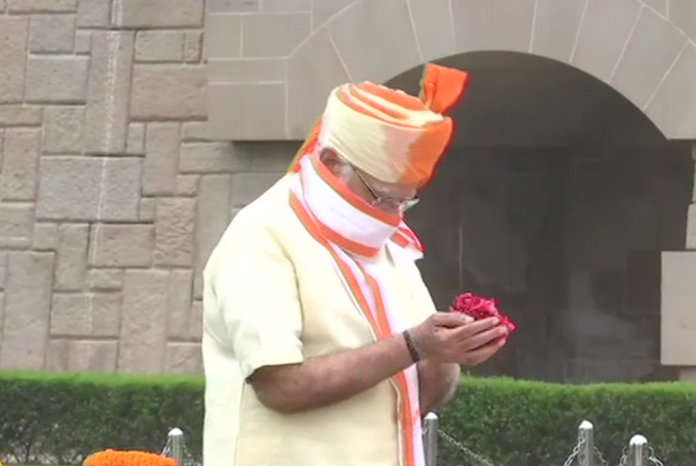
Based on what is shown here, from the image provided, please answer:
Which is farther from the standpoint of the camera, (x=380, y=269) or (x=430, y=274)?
(x=430, y=274)

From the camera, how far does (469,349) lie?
2.18 m

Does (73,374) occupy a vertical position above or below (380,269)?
below

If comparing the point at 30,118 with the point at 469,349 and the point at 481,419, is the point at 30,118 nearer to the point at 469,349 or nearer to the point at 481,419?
the point at 481,419

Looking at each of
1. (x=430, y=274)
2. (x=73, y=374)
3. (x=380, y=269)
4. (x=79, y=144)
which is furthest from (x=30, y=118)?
(x=380, y=269)

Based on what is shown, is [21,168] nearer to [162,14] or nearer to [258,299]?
[162,14]

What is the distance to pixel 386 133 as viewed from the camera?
2273 mm

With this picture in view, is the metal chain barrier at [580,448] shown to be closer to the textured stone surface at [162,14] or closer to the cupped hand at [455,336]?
the textured stone surface at [162,14]

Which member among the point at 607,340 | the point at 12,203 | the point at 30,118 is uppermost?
the point at 30,118

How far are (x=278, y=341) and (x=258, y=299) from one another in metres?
0.09

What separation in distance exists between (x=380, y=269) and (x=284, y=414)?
36 cm

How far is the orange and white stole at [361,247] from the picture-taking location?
2301mm

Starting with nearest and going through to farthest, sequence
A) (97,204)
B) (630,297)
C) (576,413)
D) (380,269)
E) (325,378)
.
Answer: (325,378) → (380,269) → (576,413) → (97,204) → (630,297)

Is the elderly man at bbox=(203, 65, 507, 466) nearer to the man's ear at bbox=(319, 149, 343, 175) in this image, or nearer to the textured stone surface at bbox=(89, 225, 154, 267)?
the man's ear at bbox=(319, 149, 343, 175)

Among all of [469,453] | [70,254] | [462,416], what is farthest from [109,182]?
[469,453]
